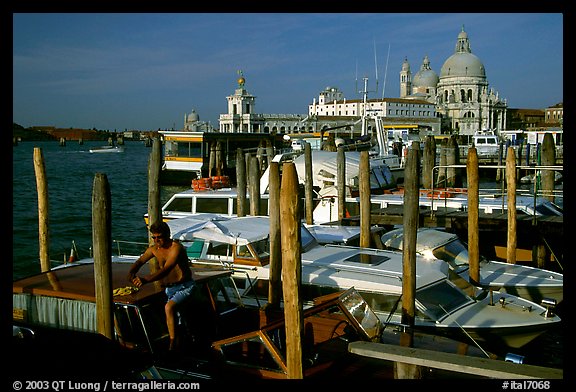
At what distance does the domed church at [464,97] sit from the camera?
416ft

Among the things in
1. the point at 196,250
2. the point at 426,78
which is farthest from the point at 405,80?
the point at 196,250

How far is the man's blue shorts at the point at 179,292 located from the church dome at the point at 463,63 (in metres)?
136

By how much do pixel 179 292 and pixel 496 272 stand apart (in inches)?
306

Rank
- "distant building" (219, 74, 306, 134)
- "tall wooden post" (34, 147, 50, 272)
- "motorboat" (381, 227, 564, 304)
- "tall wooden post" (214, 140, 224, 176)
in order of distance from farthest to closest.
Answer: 1. "distant building" (219, 74, 306, 134)
2. "tall wooden post" (214, 140, 224, 176)
3. "motorboat" (381, 227, 564, 304)
4. "tall wooden post" (34, 147, 50, 272)

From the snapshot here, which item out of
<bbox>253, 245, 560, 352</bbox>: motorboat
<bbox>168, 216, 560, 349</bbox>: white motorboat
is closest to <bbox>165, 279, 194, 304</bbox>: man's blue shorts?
<bbox>168, 216, 560, 349</bbox>: white motorboat

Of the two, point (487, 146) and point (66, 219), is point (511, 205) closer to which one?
point (66, 219)

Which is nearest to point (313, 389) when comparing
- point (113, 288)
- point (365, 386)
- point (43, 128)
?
point (365, 386)

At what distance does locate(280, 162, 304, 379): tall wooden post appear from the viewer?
269 inches

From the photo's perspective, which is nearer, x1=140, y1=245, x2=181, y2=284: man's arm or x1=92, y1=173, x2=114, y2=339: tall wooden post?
x1=92, y1=173, x2=114, y2=339: tall wooden post

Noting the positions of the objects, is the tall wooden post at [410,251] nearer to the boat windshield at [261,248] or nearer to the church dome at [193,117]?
the boat windshield at [261,248]

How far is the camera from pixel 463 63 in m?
136

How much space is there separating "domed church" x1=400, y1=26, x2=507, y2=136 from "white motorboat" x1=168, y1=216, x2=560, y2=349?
11367 centimetres

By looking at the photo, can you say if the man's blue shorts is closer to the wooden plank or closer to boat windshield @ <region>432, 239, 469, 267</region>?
the wooden plank

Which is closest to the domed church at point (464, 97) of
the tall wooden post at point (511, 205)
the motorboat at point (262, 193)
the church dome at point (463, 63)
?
the church dome at point (463, 63)
